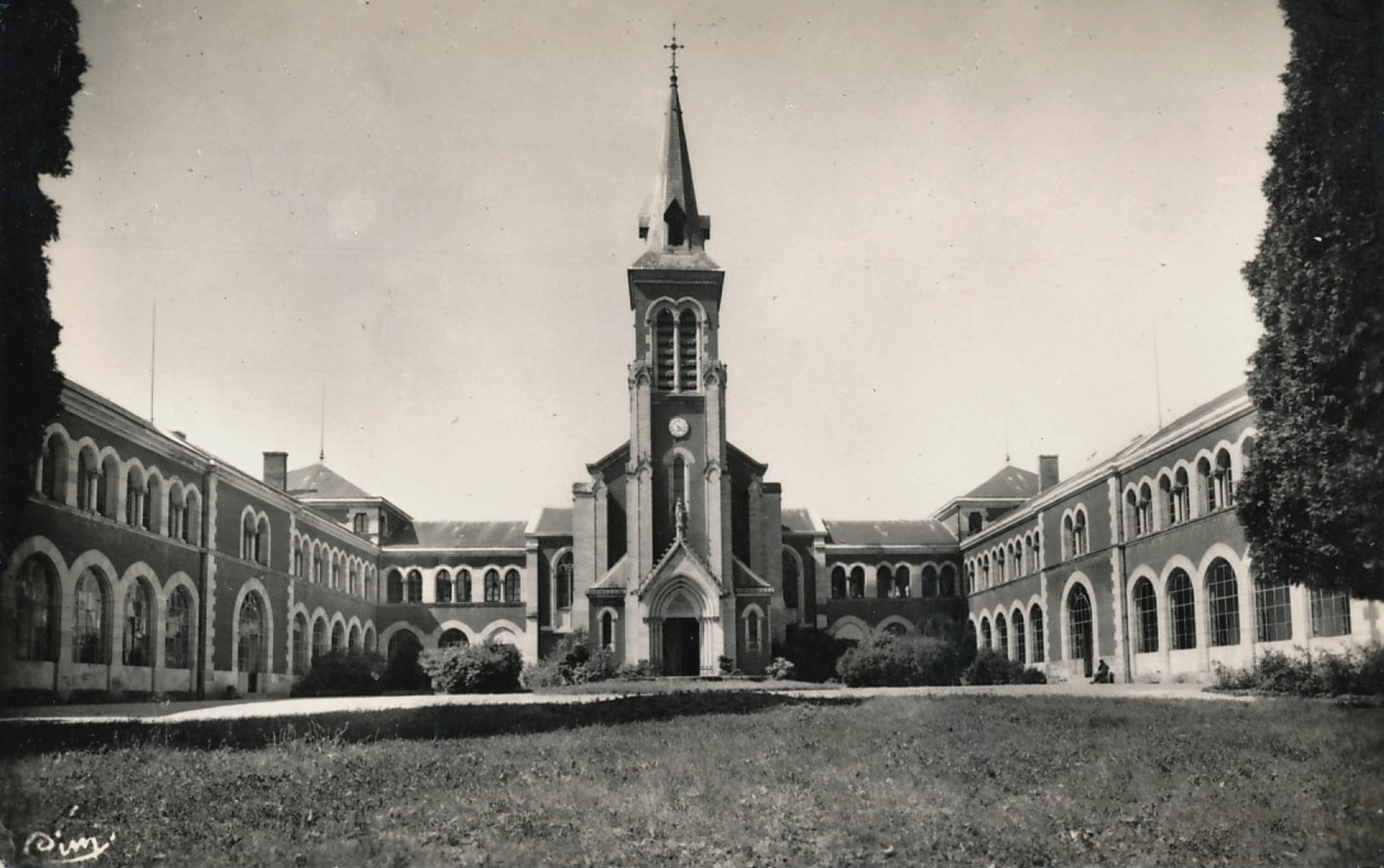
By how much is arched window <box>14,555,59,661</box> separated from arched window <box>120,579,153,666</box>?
12.0 ft

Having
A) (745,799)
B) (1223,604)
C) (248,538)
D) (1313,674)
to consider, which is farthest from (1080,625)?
(745,799)

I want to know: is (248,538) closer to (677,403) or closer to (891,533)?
(677,403)

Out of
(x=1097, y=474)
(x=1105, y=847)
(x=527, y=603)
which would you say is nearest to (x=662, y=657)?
(x=527, y=603)

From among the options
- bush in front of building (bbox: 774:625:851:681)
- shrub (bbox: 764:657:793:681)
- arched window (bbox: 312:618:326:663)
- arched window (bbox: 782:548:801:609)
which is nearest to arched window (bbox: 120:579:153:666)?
arched window (bbox: 312:618:326:663)

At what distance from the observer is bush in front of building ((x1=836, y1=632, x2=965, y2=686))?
3656 centimetres

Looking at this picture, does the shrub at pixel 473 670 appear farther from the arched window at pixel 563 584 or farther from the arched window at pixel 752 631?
the arched window at pixel 563 584

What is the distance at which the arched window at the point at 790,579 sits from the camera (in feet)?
190

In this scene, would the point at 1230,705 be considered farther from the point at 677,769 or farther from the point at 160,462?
the point at 160,462

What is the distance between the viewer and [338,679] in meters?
42.8

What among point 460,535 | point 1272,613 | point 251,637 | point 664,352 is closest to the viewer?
point 1272,613

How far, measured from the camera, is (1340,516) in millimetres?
17953

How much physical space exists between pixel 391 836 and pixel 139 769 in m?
4.20

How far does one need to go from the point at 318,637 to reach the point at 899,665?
25.6 meters

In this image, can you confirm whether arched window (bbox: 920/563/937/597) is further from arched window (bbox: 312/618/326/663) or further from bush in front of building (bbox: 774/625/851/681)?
arched window (bbox: 312/618/326/663)
